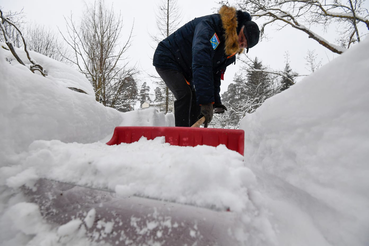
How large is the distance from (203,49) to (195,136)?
0.86m

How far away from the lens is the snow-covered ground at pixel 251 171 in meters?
0.53

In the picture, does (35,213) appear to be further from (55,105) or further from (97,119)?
(97,119)

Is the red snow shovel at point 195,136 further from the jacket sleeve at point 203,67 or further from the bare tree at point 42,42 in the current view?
the bare tree at point 42,42

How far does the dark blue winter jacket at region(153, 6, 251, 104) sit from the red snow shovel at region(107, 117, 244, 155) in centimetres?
43

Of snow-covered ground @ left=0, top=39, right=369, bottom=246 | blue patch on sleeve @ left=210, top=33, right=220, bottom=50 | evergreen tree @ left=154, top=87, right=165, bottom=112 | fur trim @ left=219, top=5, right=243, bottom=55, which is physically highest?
evergreen tree @ left=154, top=87, right=165, bottom=112

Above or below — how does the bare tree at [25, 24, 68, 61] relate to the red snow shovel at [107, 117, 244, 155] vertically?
above

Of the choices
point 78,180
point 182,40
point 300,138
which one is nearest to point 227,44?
point 182,40

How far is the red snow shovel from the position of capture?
113 cm

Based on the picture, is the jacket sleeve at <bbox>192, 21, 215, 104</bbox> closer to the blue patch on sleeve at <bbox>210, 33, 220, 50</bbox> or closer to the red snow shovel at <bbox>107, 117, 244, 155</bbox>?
the blue patch on sleeve at <bbox>210, 33, 220, 50</bbox>

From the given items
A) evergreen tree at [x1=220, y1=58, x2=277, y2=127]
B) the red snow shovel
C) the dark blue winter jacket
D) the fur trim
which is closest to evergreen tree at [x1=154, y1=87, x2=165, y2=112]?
evergreen tree at [x1=220, y1=58, x2=277, y2=127]

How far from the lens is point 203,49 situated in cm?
148

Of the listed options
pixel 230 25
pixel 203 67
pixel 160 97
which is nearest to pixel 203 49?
pixel 203 67

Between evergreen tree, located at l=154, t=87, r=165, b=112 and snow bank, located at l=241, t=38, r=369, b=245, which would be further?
evergreen tree, located at l=154, t=87, r=165, b=112

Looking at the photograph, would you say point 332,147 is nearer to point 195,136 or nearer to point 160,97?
point 195,136
